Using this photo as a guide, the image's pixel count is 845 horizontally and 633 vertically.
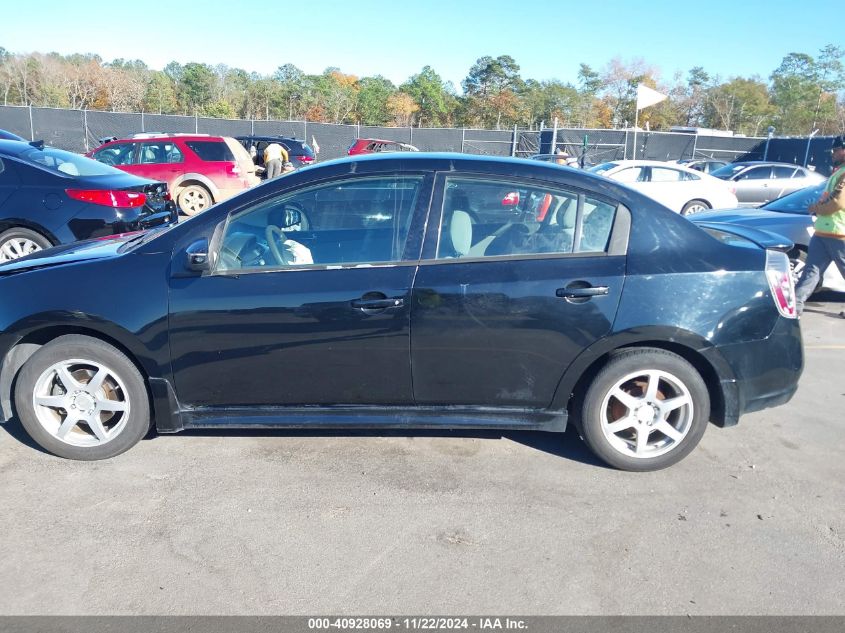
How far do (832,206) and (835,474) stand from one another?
148 inches

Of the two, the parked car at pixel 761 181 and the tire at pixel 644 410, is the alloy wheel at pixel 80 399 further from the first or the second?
the parked car at pixel 761 181

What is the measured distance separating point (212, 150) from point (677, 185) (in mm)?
10126

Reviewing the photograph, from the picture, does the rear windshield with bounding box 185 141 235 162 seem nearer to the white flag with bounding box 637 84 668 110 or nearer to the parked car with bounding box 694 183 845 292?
the parked car with bounding box 694 183 845 292

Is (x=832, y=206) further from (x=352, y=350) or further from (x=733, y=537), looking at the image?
(x=352, y=350)

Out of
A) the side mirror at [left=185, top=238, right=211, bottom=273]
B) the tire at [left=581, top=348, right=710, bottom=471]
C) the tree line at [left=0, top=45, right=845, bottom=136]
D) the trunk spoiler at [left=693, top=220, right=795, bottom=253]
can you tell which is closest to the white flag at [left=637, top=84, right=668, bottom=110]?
the trunk spoiler at [left=693, top=220, right=795, bottom=253]

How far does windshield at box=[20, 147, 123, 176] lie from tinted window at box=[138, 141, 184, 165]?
5.80 meters

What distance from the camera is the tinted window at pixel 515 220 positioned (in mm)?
3705

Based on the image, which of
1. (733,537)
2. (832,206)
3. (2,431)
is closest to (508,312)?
(733,537)

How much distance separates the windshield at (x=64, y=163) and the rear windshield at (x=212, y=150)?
5.87m

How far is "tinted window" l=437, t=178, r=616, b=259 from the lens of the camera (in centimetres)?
371

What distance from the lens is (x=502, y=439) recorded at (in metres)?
4.24

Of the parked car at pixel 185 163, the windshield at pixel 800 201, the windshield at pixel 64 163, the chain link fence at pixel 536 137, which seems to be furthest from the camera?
the chain link fence at pixel 536 137

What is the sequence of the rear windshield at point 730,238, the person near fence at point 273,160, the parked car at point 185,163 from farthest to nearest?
the person near fence at point 273,160, the parked car at point 185,163, the rear windshield at point 730,238

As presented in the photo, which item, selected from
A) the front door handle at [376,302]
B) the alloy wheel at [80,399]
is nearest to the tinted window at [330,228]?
the front door handle at [376,302]
